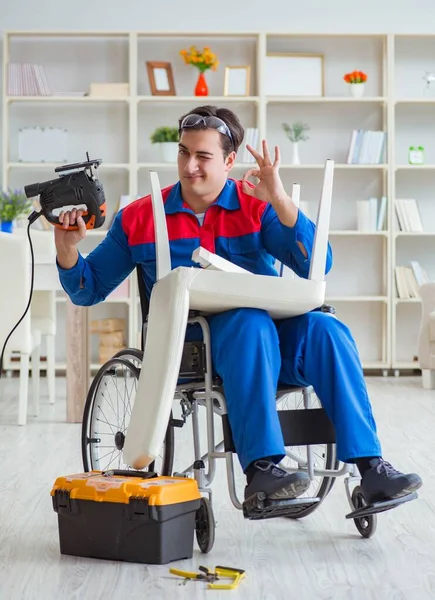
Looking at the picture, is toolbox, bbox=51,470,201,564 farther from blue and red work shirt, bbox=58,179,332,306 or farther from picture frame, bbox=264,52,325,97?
picture frame, bbox=264,52,325,97

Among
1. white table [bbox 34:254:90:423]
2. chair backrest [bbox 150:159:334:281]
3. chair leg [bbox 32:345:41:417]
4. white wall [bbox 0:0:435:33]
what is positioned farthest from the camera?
white wall [bbox 0:0:435:33]

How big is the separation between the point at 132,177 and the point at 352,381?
4129 millimetres

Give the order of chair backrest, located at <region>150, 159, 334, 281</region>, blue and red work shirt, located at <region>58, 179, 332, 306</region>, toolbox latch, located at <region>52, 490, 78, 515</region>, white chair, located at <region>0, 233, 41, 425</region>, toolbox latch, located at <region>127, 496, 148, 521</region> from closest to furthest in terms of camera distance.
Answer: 1. toolbox latch, located at <region>127, 496, 148, 521</region>
2. toolbox latch, located at <region>52, 490, 78, 515</region>
3. chair backrest, located at <region>150, 159, 334, 281</region>
4. blue and red work shirt, located at <region>58, 179, 332, 306</region>
5. white chair, located at <region>0, 233, 41, 425</region>

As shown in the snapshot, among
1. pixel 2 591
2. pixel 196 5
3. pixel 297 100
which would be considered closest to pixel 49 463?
pixel 2 591

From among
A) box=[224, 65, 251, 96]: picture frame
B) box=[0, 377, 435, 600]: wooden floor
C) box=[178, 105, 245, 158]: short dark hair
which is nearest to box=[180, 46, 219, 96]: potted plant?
box=[224, 65, 251, 96]: picture frame

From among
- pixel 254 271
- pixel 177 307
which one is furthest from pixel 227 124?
pixel 177 307

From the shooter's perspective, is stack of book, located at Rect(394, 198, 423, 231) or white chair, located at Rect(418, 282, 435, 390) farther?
stack of book, located at Rect(394, 198, 423, 231)

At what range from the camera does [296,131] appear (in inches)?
236

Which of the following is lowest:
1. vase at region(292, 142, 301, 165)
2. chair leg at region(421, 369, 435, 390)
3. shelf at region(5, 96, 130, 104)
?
chair leg at region(421, 369, 435, 390)

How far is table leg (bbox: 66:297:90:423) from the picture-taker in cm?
410

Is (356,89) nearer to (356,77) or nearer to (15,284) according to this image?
(356,77)

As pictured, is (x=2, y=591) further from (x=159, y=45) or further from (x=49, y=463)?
(x=159, y=45)

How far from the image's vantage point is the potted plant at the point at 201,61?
19.3ft

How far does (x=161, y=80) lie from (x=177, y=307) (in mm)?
4303
